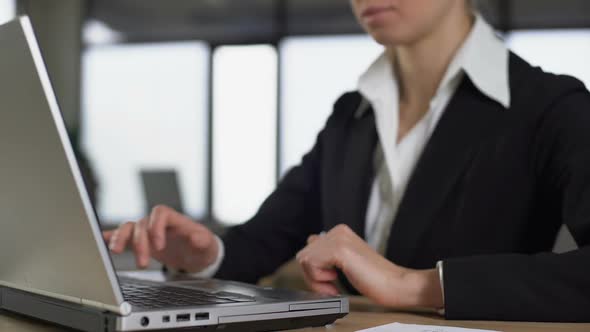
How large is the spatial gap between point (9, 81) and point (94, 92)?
6.87 metres

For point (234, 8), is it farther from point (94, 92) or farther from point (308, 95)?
point (94, 92)

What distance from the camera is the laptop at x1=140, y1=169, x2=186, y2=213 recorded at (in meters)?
3.58

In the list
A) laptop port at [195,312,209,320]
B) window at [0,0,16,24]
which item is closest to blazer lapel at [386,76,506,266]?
laptop port at [195,312,209,320]

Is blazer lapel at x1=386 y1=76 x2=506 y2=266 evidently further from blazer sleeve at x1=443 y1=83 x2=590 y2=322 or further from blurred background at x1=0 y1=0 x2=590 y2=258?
blurred background at x1=0 y1=0 x2=590 y2=258

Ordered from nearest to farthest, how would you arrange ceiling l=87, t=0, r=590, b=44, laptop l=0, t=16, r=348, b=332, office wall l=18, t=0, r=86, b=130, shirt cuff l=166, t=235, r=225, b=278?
laptop l=0, t=16, r=348, b=332, shirt cuff l=166, t=235, r=225, b=278, ceiling l=87, t=0, r=590, b=44, office wall l=18, t=0, r=86, b=130

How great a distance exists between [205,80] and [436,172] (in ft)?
19.4

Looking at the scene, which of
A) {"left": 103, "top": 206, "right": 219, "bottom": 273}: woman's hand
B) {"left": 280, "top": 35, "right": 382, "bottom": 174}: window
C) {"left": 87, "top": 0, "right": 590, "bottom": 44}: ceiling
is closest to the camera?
{"left": 103, "top": 206, "right": 219, "bottom": 273}: woman's hand

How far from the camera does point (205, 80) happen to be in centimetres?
702

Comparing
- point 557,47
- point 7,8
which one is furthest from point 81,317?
point 7,8

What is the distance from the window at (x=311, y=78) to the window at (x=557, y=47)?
1316 mm

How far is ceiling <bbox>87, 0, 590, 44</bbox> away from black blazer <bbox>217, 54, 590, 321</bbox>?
548 centimetres

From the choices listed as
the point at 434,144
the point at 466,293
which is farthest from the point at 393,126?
the point at 466,293

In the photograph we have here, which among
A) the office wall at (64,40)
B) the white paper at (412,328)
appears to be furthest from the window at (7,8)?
the white paper at (412,328)

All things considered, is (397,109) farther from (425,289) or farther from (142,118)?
(142,118)
